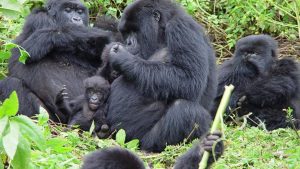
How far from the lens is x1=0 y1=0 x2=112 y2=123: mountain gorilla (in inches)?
293

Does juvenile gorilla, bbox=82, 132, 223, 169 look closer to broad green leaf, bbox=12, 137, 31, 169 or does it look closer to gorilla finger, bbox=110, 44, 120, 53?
broad green leaf, bbox=12, 137, 31, 169

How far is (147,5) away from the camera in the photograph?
700 cm

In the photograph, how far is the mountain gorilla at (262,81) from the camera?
28.1 feet

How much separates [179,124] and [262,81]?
2521 millimetres

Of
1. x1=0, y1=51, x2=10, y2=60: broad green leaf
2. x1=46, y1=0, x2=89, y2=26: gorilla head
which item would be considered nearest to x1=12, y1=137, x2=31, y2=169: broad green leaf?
x1=0, y1=51, x2=10, y2=60: broad green leaf

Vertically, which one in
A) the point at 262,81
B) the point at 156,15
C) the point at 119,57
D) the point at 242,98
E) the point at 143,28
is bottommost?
the point at 242,98

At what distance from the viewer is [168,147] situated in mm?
6336

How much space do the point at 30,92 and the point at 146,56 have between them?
132cm

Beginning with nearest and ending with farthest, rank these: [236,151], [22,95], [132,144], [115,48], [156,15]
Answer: [236,151] < [132,144] < [115,48] < [156,15] < [22,95]

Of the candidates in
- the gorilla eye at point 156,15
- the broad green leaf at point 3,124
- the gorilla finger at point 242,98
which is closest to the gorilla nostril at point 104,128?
the gorilla eye at point 156,15

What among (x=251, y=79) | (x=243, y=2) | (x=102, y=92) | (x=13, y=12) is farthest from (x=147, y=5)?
(x=243, y=2)

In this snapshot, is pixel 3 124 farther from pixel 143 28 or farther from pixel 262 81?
pixel 262 81

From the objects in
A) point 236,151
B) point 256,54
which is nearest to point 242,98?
point 256,54

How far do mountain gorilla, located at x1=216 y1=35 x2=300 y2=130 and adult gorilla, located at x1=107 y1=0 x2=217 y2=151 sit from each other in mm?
1728
